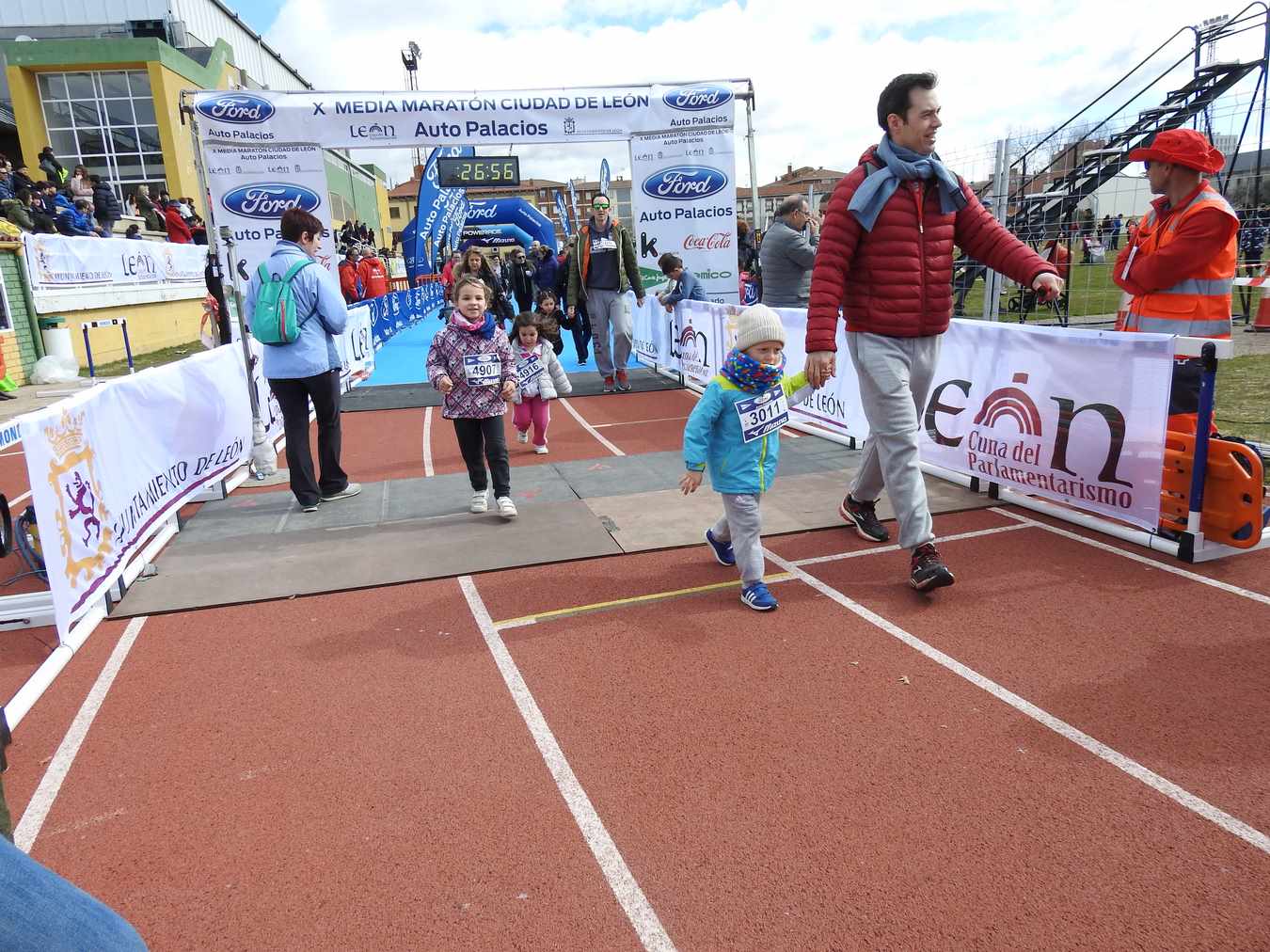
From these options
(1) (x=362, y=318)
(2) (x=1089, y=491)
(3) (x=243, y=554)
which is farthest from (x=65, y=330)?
(2) (x=1089, y=491)

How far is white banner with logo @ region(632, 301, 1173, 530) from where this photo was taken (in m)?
4.75

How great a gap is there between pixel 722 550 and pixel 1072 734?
2.20 meters

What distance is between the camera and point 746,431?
4230mm

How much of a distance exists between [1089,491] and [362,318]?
12719mm

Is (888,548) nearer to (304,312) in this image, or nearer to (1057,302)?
(304,312)

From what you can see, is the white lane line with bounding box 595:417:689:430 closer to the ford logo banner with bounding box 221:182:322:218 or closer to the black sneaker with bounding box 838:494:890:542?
the black sneaker with bounding box 838:494:890:542

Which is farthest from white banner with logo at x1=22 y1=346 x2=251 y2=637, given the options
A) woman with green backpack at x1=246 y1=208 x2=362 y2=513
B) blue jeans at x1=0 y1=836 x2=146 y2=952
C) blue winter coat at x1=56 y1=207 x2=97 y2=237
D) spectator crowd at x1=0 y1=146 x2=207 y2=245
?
blue winter coat at x1=56 y1=207 x2=97 y2=237

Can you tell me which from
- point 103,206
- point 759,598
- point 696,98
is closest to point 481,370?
point 759,598

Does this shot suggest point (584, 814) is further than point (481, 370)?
No

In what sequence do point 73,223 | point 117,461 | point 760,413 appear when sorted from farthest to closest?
point 73,223 → point 117,461 → point 760,413

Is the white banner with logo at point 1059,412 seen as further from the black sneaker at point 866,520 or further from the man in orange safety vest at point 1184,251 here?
the black sneaker at point 866,520

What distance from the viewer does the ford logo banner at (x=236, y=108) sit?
10.7 meters

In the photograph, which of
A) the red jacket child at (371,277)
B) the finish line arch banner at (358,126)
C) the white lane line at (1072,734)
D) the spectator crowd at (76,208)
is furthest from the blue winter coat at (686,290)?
the spectator crowd at (76,208)

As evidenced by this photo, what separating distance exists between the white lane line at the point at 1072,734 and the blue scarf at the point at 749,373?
1203 mm
